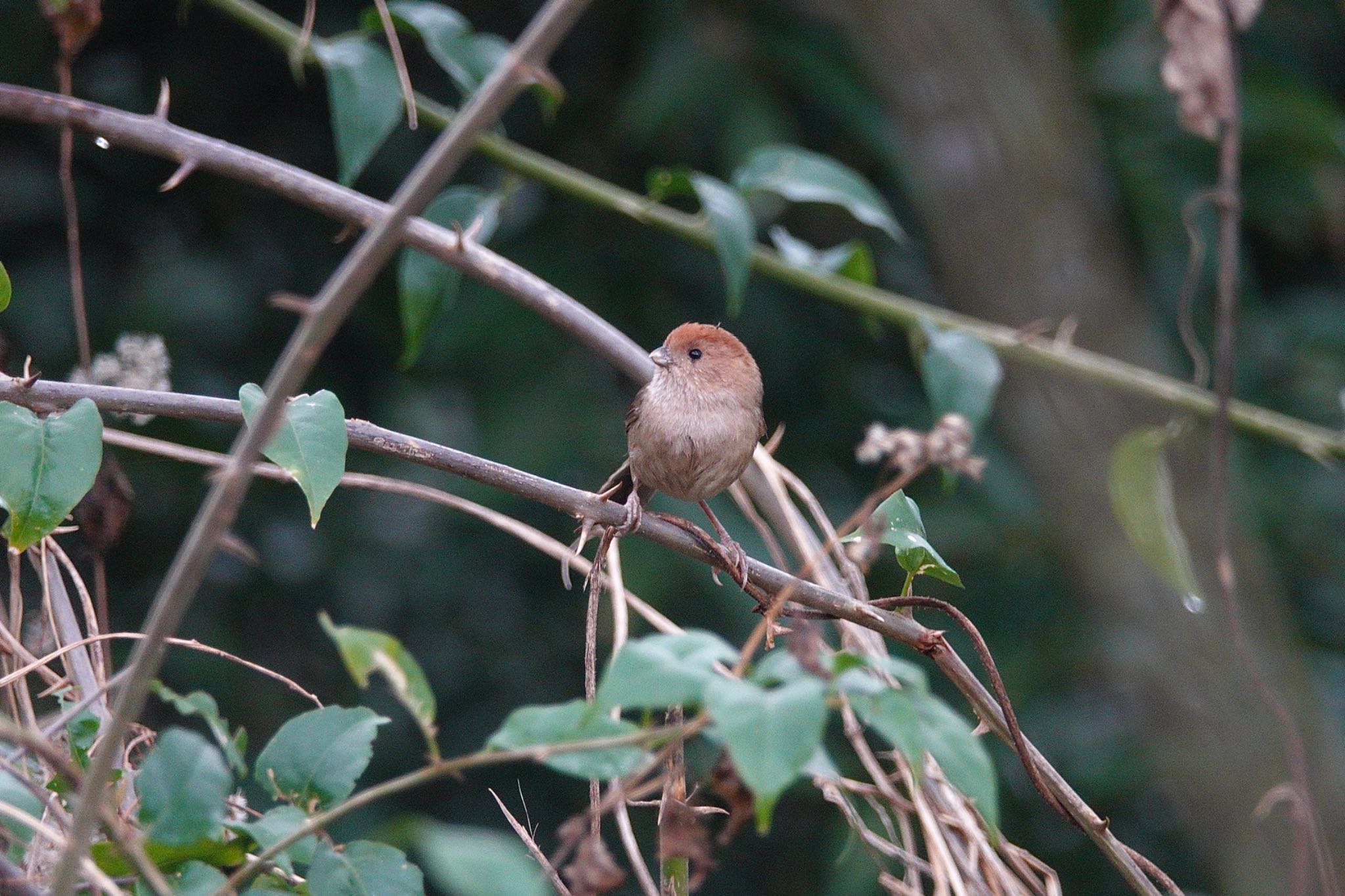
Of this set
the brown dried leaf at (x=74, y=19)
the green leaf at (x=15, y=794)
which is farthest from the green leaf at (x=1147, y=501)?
the brown dried leaf at (x=74, y=19)

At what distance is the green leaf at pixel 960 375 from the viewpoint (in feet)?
→ 8.76

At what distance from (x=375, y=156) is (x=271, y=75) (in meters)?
0.51

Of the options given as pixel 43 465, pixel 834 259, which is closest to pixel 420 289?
pixel 834 259

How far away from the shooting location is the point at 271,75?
5.01 m

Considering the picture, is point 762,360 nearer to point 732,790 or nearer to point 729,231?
point 729,231

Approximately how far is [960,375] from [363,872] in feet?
5.77

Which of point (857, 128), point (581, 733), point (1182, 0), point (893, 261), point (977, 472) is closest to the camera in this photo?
point (581, 733)

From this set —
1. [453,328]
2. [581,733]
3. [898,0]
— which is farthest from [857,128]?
[581,733]

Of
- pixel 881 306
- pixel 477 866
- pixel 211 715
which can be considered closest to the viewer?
pixel 477 866

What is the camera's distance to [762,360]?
523cm

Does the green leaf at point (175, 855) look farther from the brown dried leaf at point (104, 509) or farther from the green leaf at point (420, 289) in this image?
the green leaf at point (420, 289)

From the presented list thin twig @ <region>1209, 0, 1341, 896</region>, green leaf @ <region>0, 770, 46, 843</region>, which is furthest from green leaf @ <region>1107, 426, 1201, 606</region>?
green leaf @ <region>0, 770, 46, 843</region>

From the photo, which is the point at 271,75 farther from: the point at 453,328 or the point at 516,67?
the point at 516,67

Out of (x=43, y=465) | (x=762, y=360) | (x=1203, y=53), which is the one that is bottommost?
(x=762, y=360)
